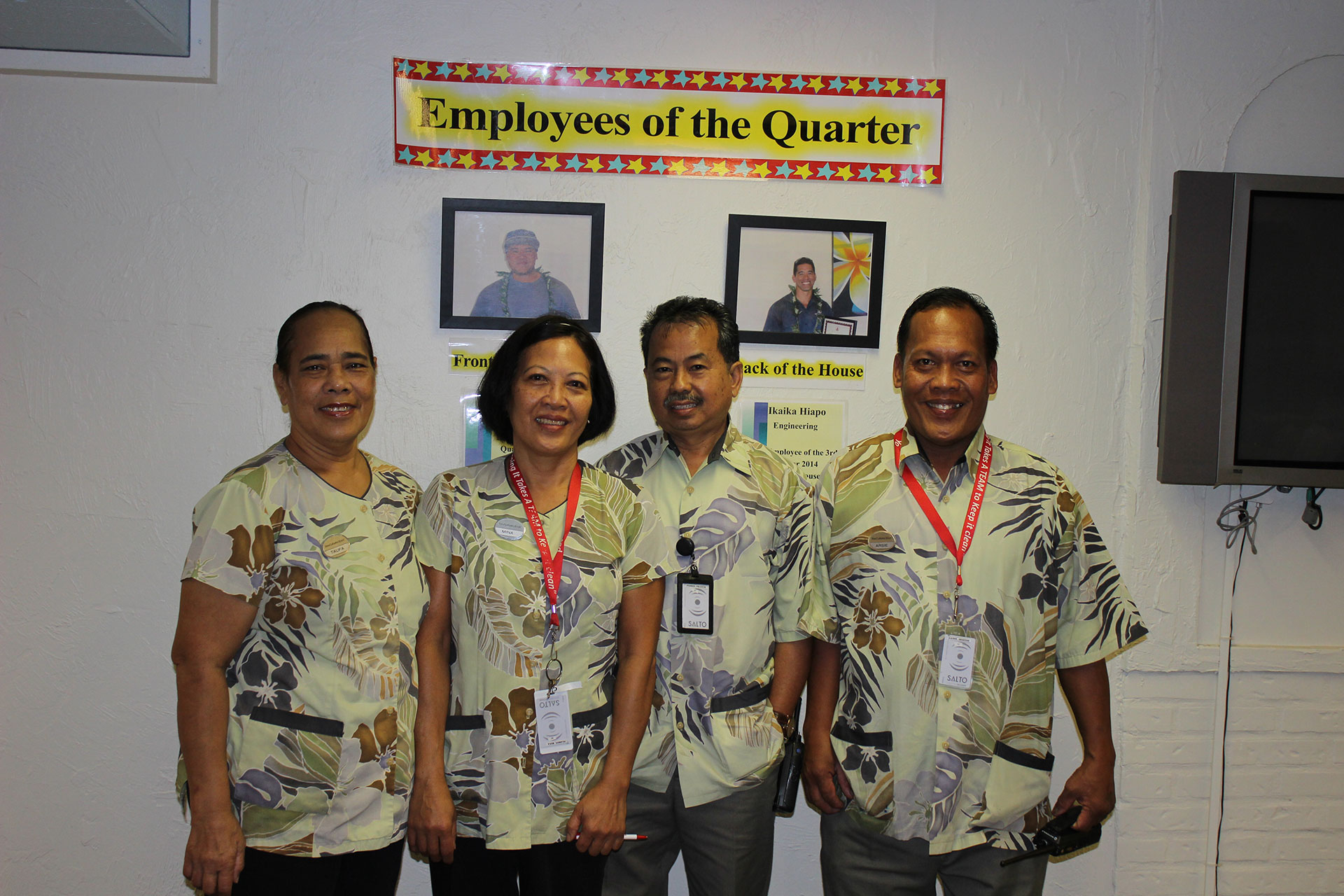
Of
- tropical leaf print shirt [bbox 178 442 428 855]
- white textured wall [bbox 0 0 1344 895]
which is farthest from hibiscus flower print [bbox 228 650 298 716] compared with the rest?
white textured wall [bbox 0 0 1344 895]

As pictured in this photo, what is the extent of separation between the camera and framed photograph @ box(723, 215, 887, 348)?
97.6 inches

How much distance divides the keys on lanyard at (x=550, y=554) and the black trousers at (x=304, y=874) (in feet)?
1.78

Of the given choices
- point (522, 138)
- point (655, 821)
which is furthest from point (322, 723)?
point (522, 138)

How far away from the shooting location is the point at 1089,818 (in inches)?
73.8

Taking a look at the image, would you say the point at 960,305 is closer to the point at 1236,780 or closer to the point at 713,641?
the point at 713,641

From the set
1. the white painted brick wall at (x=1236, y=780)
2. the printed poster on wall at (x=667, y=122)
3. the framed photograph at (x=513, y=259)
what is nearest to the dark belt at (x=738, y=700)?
the framed photograph at (x=513, y=259)

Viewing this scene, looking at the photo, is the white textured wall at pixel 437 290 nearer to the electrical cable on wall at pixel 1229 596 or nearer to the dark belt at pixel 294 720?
the electrical cable on wall at pixel 1229 596

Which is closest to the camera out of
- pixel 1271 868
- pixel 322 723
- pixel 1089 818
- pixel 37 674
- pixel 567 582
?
pixel 322 723

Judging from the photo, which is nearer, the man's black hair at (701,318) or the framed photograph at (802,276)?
the man's black hair at (701,318)

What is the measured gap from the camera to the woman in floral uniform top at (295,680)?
1.60m

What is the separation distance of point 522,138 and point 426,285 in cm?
54

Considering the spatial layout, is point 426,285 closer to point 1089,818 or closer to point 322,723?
point 322,723

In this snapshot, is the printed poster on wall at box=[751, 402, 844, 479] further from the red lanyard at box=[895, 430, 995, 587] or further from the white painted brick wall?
the white painted brick wall

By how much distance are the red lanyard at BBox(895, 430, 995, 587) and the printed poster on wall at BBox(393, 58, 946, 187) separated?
1050 millimetres
